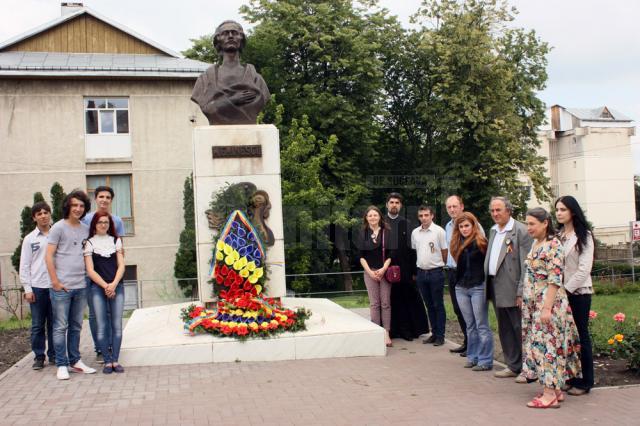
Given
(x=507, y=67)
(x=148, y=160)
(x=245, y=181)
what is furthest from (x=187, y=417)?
(x=507, y=67)

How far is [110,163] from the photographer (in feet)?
74.0

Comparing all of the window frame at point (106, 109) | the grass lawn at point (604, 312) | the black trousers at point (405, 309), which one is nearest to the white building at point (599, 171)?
the grass lawn at point (604, 312)

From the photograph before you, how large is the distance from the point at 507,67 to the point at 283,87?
8.47 metres

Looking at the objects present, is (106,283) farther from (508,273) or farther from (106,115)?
(106,115)

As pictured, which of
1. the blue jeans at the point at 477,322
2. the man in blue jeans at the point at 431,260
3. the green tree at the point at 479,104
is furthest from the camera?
the green tree at the point at 479,104

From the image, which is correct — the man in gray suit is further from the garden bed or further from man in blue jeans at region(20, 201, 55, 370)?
the garden bed

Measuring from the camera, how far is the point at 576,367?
230 inches

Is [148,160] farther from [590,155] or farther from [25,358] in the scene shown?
[590,155]

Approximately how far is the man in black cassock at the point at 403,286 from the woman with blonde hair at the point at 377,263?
123mm

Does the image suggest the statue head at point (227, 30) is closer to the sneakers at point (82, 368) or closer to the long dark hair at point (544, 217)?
the sneakers at point (82, 368)

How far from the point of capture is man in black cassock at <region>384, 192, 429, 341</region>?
336 inches

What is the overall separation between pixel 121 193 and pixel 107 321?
656 inches

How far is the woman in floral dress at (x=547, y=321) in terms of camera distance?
552 centimetres

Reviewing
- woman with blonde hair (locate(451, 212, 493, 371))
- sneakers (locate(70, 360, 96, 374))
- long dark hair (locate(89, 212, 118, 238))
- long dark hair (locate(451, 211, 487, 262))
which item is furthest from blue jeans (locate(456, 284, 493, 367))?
sneakers (locate(70, 360, 96, 374))
